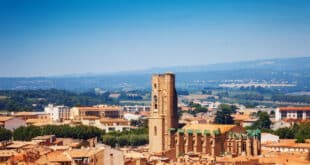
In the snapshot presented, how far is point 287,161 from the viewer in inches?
1719

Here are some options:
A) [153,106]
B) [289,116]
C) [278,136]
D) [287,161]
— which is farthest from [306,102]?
[287,161]

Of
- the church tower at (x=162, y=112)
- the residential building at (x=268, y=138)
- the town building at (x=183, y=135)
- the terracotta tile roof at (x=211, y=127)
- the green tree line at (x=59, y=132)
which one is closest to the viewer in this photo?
the town building at (x=183, y=135)

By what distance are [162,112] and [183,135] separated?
2.98 m

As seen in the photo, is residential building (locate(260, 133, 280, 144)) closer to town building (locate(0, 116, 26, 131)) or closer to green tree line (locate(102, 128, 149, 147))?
green tree line (locate(102, 128, 149, 147))

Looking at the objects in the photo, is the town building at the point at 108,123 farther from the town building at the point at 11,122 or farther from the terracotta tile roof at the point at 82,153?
the terracotta tile roof at the point at 82,153

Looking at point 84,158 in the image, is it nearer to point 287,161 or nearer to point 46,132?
point 287,161

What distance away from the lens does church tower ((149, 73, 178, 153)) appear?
2280 inches

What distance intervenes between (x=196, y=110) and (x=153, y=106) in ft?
228

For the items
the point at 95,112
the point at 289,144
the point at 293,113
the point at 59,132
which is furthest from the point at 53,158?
the point at 293,113

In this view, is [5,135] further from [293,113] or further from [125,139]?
[293,113]

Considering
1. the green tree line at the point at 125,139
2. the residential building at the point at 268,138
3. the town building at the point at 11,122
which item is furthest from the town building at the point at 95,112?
the residential building at the point at 268,138

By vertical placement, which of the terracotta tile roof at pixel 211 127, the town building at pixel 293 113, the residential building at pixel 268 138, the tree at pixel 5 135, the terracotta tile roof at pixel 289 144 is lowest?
the town building at pixel 293 113

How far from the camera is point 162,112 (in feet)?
191

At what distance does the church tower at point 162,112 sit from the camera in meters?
57.9
